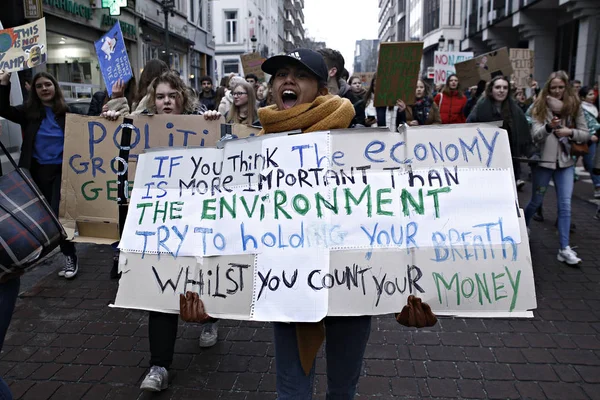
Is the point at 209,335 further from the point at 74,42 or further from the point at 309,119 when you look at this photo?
the point at 74,42

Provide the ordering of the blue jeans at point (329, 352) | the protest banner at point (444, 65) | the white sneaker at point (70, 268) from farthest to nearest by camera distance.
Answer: the protest banner at point (444, 65) < the white sneaker at point (70, 268) < the blue jeans at point (329, 352)

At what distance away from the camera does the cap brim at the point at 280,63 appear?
7.51 feet

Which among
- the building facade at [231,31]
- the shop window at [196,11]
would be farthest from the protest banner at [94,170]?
the building facade at [231,31]

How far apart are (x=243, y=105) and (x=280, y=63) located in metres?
2.74

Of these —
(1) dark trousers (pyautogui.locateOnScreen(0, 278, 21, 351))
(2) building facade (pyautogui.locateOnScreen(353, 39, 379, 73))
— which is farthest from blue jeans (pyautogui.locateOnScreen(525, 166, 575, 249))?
(2) building facade (pyautogui.locateOnScreen(353, 39, 379, 73))

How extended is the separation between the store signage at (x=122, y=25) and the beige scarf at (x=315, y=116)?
16.7 m

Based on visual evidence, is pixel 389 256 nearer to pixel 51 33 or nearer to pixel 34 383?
pixel 34 383

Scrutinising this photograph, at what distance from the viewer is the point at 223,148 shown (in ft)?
7.83

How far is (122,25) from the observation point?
18875 mm

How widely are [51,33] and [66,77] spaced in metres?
1.22

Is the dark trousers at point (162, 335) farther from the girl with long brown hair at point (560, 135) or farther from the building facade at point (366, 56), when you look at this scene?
the building facade at point (366, 56)

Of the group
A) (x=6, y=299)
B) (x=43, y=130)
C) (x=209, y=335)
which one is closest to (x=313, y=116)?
(x=6, y=299)

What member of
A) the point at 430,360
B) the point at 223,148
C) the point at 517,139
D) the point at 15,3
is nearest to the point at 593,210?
the point at 517,139

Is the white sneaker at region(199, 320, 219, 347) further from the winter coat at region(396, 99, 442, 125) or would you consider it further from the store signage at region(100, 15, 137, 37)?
the store signage at region(100, 15, 137, 37)
